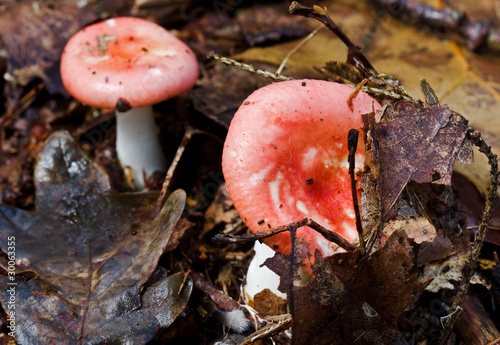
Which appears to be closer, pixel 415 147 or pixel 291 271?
pixel 291 271

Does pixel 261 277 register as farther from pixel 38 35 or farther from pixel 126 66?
pixel 38 35

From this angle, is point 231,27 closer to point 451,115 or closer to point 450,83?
point 450,83

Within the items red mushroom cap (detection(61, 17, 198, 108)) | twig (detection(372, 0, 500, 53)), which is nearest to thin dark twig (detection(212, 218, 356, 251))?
red mushroom cap (detection(61, 17, 198, 108))

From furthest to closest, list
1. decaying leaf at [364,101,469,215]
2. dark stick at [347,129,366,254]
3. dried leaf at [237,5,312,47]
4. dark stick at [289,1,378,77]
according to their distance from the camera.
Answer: dried leaf at [237,5,312,47] → dark stick at [289,1,378,77] → decaying leaf at [364,101,469,215] → dark stick at [347,129,366,254]

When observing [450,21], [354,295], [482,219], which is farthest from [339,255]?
[450,21]

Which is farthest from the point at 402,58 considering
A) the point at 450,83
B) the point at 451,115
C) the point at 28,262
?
the point at 28,262

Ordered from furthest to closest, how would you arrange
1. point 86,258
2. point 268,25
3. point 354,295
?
point 268,25 → point 86,258 → point 354,295

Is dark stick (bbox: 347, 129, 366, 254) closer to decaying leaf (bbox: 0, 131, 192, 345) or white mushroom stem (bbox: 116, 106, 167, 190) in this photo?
decaying leaf (bbox: 0, 131, 192, 345)
